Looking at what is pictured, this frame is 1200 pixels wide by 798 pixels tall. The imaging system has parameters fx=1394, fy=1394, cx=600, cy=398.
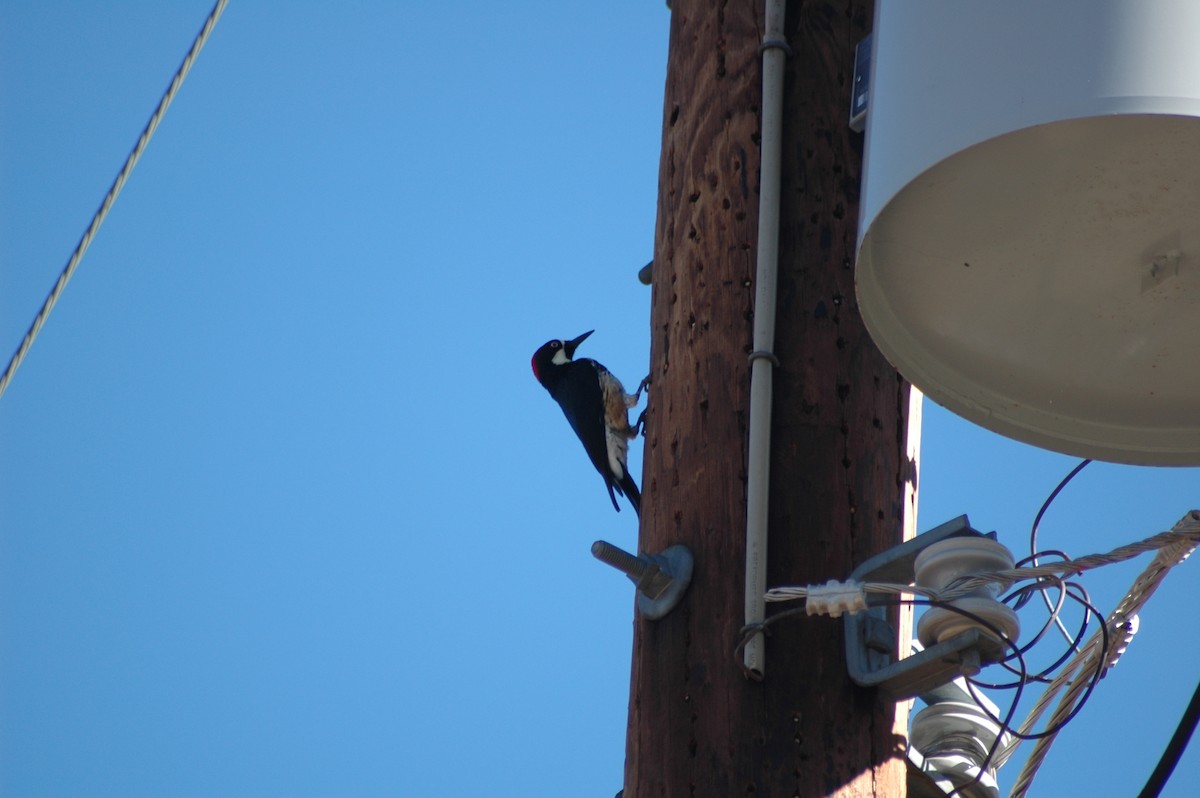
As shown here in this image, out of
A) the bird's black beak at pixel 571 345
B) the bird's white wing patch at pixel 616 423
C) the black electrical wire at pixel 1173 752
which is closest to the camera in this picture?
the black electrical wire at pixel 1173 752

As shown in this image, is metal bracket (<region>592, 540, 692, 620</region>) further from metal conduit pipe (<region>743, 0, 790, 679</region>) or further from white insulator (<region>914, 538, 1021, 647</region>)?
white insulator (<region>914, 538, 1021, 647</region>)

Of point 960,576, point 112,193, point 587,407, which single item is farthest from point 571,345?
point 960,576

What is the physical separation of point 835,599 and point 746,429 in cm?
38

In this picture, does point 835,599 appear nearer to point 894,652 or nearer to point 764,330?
point 894,652

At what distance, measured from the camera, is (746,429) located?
2305 millimetres

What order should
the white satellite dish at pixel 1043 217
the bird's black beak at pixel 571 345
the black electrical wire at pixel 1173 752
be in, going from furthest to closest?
the bird's black beak at pixel 571 345, the black electrical wire at pixel 1173 752, the white satellite dish at pixel 1043 217

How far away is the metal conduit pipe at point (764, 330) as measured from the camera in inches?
85.3

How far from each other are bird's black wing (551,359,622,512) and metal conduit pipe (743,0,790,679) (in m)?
4.21

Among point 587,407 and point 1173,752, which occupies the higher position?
point 587,407

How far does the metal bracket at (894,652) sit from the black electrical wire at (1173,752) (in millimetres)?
257

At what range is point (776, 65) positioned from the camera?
257 centimetres

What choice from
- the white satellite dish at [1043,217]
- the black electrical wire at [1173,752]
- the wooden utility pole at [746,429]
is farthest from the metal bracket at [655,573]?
the black electrical wire at [1173,752]

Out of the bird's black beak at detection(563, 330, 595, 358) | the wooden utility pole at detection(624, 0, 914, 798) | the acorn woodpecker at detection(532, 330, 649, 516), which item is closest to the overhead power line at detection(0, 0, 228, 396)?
the wooden utility pole at detection(624, 0, 914, 798)

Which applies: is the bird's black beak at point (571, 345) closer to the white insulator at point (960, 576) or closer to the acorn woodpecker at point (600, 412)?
the acorn woodpecker at point (600, 412)
